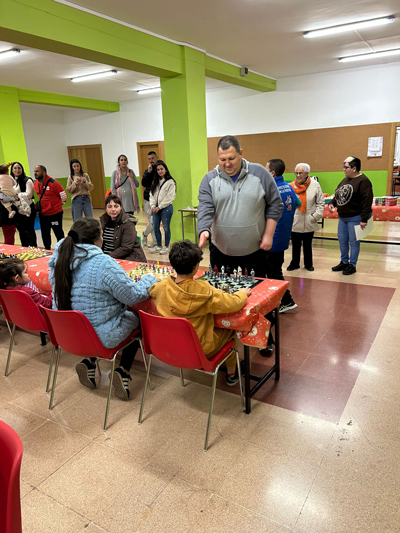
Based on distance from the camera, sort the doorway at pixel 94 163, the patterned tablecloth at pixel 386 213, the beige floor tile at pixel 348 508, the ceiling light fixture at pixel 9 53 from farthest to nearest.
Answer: the doorway at pixel 94 163 < the ceiling light fixture at pixel 9 53 < the patterned tablecloth at pixel 386 213 < the beige floor tile at pixel 348 508

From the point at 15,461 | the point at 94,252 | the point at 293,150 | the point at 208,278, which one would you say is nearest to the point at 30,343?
the point at 94,252

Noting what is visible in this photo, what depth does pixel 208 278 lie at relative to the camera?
266cm

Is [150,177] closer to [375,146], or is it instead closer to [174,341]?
[174,341]

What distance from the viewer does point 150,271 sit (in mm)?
2988

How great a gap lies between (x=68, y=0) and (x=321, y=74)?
6.36 metres

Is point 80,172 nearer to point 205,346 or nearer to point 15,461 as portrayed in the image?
point 205,346

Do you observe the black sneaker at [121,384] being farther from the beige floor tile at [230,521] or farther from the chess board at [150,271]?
the beige floor tile at [230,521]

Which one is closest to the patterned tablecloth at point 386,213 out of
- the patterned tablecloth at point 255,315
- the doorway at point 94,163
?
→ the patterned tablecloth at point 255,315

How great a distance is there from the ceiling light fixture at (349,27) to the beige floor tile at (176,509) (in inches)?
251

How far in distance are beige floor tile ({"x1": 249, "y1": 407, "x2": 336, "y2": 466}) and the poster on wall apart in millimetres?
8000

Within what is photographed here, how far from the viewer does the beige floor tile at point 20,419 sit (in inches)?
94.2

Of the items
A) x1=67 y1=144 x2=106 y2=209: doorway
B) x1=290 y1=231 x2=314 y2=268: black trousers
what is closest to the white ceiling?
x1=290 y1=231 x2=314 y2=268: black trousers

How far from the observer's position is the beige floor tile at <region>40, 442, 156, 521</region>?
1854 millimetres

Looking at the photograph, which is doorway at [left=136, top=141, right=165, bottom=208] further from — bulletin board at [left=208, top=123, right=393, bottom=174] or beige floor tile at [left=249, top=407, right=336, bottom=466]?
beige floor tile at [left=249, top=407, right=336, bottom=466]
